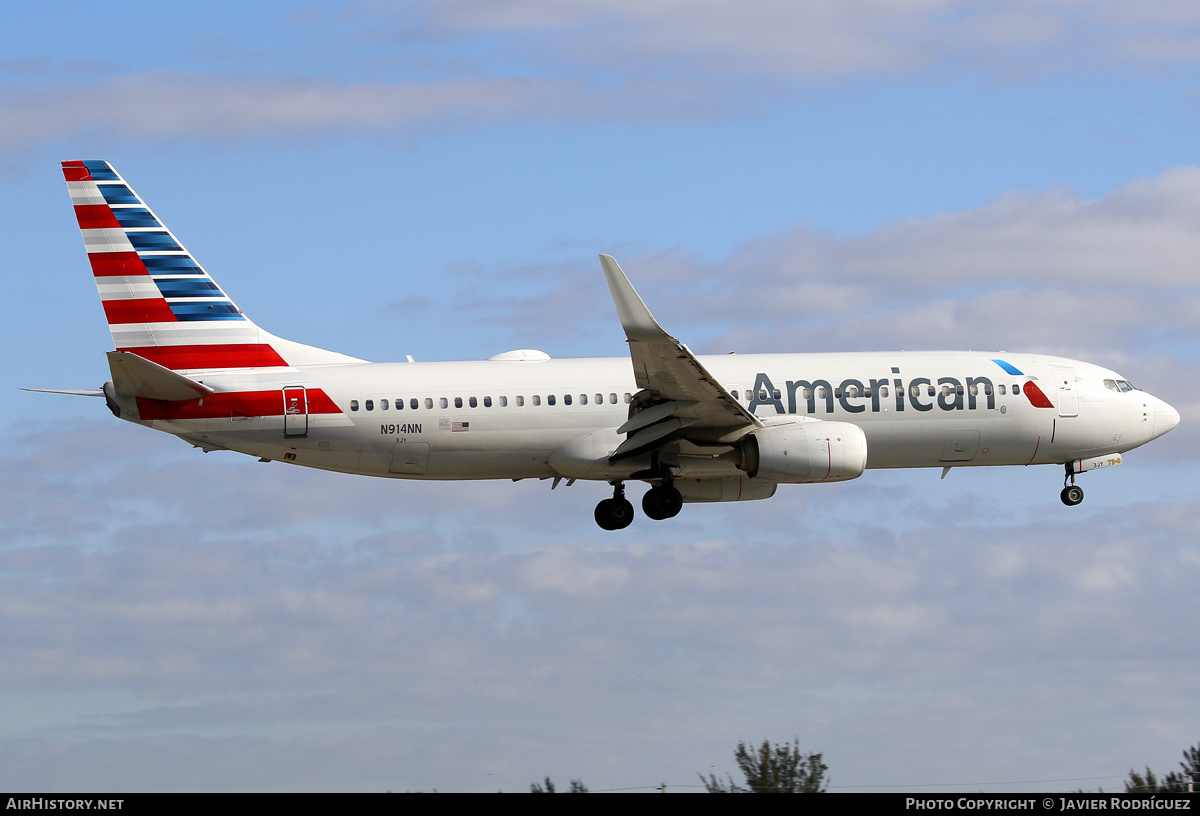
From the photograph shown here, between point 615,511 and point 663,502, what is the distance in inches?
81.2

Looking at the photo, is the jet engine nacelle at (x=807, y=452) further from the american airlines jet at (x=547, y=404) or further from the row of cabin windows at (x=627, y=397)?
the row of cabin windows at (x=627, y=397)

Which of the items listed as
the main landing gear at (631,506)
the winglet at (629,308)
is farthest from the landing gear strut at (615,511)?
the winglet at (629,308)

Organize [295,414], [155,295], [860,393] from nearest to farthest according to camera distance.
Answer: [295,414] < [155,295] < [860,393]

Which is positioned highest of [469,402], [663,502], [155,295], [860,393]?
[155,295]

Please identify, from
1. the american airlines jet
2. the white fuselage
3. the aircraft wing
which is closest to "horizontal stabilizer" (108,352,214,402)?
the american airlines jet

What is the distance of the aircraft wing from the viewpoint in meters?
39.9

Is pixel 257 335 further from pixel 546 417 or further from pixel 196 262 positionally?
pixel 546 417

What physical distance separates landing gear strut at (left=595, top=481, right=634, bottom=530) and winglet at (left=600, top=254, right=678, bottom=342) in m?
8.88

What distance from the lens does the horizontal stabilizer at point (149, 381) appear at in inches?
1657

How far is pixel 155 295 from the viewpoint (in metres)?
46.4

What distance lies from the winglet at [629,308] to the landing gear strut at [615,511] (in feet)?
29.1

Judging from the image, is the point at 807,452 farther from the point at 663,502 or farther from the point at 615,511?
the point at 615,511

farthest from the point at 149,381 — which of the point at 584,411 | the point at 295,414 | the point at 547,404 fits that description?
the point at 584,411
